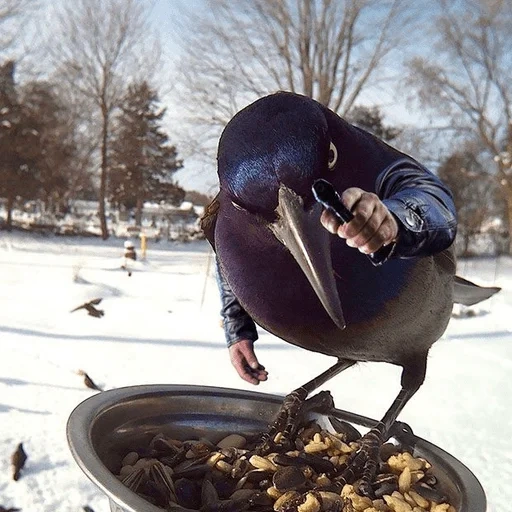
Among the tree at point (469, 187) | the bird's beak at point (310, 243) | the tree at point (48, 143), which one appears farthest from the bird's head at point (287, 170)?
the tree at point (469, 187)

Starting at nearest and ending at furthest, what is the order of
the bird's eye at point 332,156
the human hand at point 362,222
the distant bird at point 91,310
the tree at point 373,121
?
the human hand at point 362,222 → the bird's eye at point 332,156 → the distant bird at point 91,310 → the tree at point 373,121

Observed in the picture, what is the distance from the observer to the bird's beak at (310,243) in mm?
448

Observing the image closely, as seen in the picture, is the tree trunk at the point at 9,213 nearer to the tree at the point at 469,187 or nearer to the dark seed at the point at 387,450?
the tree at the point at 469,187

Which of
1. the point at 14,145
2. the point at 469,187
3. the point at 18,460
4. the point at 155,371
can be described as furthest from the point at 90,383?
the point at 469,187

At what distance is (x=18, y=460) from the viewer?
149 cm

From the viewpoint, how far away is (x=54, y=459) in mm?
1571

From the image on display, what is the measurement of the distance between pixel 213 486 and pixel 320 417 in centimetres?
20

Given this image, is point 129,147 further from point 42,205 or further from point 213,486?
point 213,486

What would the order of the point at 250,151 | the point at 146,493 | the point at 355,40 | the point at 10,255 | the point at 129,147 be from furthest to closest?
the point at 129,147
the point at 355,40
the point at 10,255
the point at 146,493
the point at 250,151

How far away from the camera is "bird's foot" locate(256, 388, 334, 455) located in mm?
701

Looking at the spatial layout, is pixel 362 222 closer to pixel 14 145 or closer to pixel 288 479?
pixel 288 479

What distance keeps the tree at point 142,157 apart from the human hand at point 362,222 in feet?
32.2

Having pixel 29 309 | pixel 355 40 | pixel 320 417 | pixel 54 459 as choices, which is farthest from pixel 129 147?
pixel 320 417

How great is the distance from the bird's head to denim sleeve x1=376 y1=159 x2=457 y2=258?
0.06 m
